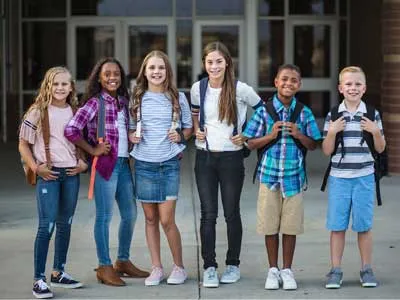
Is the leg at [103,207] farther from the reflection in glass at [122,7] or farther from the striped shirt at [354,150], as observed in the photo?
the reflection in glass at [122,7]

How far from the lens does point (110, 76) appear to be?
7082 millimetres

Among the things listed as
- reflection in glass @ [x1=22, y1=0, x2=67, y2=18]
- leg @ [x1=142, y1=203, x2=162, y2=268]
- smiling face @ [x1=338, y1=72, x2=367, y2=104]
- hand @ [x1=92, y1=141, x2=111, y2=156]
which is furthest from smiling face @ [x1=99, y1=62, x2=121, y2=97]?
reflection in glass @ [x1=22, y1=0, x2=67, y2=18]

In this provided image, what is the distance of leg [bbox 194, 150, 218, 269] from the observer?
7.08 metres

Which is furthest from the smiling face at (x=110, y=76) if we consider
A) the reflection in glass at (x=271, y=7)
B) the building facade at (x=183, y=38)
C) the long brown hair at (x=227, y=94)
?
the reflection in glass at (x=271, y=7)

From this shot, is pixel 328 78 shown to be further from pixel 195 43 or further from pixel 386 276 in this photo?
pixel 386 276

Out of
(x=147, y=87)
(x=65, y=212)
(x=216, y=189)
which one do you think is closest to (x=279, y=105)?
→ (x=216, y=189)

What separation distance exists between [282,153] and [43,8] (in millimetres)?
15181

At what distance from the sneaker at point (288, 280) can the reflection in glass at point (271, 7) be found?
1447cm

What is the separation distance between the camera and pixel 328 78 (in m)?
21.2

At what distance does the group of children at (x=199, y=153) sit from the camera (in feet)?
22.5

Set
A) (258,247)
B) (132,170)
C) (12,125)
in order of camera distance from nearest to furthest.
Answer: (132,170) < (258,247) < (12,125)

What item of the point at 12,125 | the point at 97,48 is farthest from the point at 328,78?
the point at 12,125

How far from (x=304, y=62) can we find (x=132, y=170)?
14.4 meters

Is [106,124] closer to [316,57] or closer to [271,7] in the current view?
[271,7]
